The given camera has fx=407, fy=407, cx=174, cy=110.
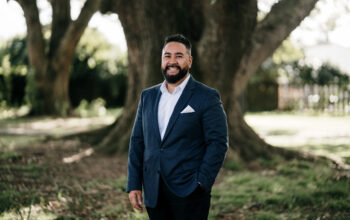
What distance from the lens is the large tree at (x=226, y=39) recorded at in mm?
7824

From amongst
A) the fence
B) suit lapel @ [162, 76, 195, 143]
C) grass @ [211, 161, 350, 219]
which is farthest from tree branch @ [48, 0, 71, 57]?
suit lapel @ [162, 76, 195, 143]

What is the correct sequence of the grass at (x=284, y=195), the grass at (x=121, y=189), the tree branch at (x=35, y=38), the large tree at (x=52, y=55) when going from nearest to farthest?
1. the grass at (x=121, y=189)
2. the grass at (x=284, y=195)
3. the tree branch at (x=35, y=38)
4. the large tree at (x=52, y=55)

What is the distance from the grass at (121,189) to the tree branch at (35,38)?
8481 mm

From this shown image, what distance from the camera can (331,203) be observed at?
5410 millimetres

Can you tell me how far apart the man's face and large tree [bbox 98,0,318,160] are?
488 centimetres

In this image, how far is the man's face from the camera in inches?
115

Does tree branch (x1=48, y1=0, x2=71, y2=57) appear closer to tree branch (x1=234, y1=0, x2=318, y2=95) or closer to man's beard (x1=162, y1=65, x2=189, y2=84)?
tree branch (x1=234, y1=0, x2=318, y2=95)

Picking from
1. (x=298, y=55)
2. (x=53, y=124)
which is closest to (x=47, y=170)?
(x=53, y=124)

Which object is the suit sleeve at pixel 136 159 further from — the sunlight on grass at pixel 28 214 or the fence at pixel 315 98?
the fence at pixel 315 98

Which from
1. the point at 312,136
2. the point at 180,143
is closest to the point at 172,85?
the point at 180,143

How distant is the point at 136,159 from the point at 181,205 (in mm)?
540

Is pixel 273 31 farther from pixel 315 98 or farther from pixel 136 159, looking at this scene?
pixel 315 98

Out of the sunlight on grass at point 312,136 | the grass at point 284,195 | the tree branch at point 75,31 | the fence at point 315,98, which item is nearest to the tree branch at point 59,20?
the tree branch at point 75,31

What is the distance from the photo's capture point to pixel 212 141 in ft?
9.30
